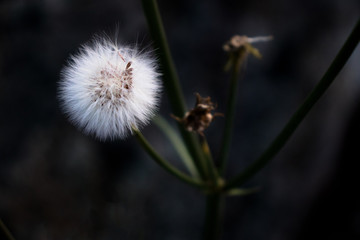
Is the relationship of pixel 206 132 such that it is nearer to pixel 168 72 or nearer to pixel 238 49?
pixel 238 49

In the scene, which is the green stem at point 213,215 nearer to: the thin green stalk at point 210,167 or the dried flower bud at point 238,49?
the thin green stalk at point 210,167

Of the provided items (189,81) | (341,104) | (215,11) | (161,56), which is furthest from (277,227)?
(161,56)

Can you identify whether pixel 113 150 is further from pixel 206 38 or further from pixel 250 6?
pixel 250 6

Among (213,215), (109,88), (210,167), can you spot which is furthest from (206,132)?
(109,88)

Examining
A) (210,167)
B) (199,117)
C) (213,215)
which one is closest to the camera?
(199,117)

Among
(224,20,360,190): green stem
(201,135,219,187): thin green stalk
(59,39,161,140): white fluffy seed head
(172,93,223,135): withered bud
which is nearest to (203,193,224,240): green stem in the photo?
(201,135,219,187): thin green stalk

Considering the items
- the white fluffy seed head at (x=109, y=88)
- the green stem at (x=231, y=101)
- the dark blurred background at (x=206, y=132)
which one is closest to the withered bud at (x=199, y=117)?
the white fluffy seed head at (x=109, y=88)

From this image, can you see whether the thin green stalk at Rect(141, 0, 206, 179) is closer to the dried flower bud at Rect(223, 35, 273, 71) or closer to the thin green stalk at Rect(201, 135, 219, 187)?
the thin green stalk at Rect(201, 135, 219, 187)
